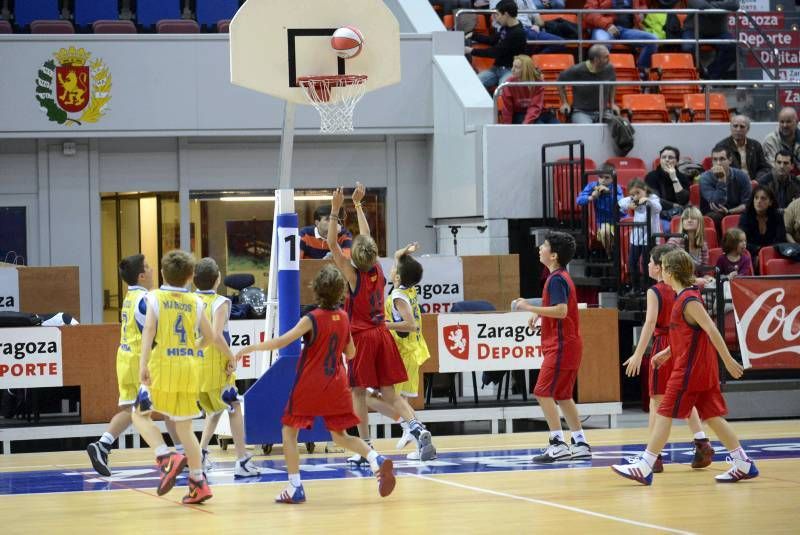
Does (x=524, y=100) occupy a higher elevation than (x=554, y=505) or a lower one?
higher

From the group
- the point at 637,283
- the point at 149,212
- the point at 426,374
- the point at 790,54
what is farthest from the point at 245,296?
the point at 790,54

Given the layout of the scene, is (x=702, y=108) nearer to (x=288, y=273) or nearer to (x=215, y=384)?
(x=288, y=273)

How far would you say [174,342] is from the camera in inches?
363

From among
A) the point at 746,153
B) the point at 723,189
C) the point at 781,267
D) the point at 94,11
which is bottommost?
the point at 781,267

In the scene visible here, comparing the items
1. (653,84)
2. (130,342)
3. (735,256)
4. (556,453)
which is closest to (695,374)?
(556,453)

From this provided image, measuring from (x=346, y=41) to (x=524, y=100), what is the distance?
21.9ft

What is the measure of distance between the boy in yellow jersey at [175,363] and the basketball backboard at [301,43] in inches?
121

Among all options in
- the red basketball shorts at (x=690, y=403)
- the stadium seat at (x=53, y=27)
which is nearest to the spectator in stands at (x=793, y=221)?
the red basketball shorts at (x=690, y=403)

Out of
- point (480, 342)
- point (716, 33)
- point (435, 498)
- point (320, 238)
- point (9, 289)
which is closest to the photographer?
point (435, 498)

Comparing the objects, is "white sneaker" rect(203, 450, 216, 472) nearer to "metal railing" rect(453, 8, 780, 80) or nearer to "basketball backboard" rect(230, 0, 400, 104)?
"basketball backboard" rect(230, 0, 400, 104)

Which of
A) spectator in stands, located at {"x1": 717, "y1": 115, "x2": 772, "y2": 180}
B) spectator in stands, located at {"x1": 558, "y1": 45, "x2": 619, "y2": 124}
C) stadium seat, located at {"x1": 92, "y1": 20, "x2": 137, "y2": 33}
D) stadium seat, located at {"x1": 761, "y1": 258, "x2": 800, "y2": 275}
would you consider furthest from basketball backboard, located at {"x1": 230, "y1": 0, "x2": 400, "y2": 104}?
stadium seat, located at {"x1": 92, "y1": 20, "x2": 137, "y2": 33}

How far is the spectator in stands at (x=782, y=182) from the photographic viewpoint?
1730cm

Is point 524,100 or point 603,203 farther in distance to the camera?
point 524,100

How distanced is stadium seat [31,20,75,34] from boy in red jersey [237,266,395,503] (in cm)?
1170
